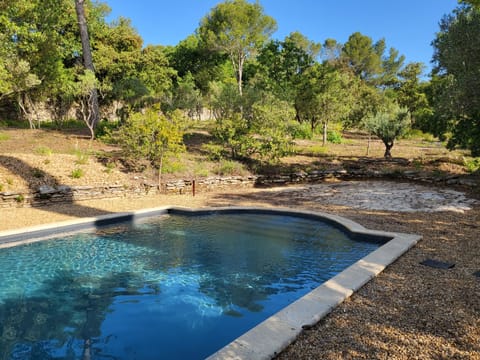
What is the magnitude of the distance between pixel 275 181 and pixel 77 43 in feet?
72.0

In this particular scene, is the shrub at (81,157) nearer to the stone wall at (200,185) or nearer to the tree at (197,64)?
the stone wall at (200,185)

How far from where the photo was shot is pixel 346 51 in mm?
54938

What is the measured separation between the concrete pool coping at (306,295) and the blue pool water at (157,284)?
1.07ft

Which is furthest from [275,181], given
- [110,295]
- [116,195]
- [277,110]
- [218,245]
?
[110,295]

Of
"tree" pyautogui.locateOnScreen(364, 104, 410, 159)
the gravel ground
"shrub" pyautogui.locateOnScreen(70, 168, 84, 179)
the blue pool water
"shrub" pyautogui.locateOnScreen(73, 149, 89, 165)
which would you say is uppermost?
"tree" pyautogui.locateOnScreen(364, 104, 410, 159)

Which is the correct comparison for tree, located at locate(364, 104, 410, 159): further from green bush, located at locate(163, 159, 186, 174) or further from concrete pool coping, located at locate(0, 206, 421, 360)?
concrete pool coping, located at locate(0, 206, 421, 360)

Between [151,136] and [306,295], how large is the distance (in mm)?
10757

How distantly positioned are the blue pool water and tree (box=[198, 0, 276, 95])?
2238 cm

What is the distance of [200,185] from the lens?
14.8 meters

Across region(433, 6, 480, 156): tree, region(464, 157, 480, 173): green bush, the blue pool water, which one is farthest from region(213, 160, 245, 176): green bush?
region(464, 157, 480, 173): green bush

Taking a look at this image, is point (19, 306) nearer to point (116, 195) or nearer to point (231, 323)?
point (231, 323)

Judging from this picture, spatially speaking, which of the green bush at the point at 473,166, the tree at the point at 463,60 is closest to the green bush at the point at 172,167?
the tree at the point at 463,60

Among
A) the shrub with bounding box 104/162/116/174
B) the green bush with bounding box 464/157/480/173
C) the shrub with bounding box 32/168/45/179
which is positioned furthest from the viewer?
the green bush with bounding box 464/157/480/173

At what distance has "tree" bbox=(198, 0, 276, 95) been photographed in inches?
1152
